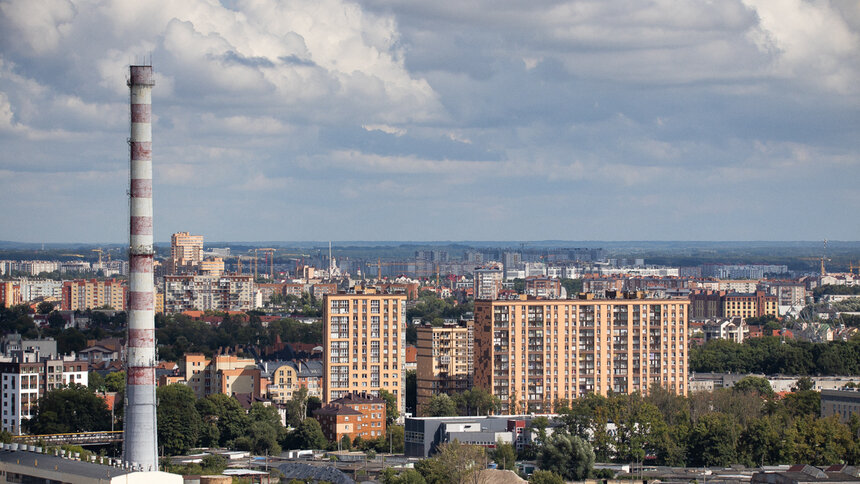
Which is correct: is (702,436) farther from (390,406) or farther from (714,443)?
(390,406)

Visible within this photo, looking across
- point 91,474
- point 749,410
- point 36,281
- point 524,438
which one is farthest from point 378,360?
point 36,281

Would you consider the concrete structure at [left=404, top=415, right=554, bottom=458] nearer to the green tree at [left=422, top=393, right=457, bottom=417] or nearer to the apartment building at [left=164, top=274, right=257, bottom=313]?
the green tree at [left=422, top=393, right=457, bottom=417]

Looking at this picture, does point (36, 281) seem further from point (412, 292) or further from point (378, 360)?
point (378, 360)

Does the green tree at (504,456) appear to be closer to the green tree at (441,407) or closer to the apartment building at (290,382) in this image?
the green tree at (441,407)

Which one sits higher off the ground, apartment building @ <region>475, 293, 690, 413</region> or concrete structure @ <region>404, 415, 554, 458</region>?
apartment building @ <region>475, 293, 690, 413</region>

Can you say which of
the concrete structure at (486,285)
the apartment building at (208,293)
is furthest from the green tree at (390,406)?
the concrete structure at (486,285)

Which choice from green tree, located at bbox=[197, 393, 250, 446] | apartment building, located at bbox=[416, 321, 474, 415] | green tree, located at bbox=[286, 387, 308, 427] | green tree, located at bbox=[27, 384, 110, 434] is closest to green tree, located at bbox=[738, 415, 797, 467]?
apartment building, located at bbox=[416, 321, 474, 415]

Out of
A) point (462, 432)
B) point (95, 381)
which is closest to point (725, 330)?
point (95, 381)

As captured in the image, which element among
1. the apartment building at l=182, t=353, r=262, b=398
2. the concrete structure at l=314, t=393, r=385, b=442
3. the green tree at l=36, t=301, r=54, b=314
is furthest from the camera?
the green tree at l=36, t=301, r=54, b=314
